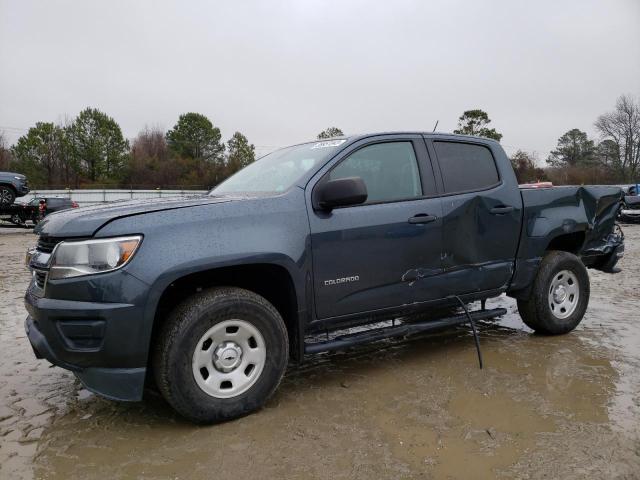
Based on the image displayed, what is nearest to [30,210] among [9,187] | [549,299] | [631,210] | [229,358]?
[9,187]

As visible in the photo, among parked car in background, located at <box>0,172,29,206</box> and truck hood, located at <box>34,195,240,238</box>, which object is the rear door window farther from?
parked car in background, located at <box>0,172,29,206</box>

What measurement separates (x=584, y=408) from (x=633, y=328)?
95.0 inches

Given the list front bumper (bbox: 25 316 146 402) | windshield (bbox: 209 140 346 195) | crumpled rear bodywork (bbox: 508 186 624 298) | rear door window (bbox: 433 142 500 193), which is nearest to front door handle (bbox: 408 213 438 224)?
rear door window (bbox: 433 142 500 193)

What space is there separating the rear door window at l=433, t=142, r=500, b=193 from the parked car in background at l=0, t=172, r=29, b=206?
1851cm

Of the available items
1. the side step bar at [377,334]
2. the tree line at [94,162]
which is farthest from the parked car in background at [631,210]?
the tree line at [94,162]

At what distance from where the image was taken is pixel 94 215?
287cm

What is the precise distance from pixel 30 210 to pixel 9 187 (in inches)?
69.4

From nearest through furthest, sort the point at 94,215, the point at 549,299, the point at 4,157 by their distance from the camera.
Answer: the point at 94,215
the point at 549,299
the point at 4,157

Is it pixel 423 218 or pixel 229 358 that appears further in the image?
pixel 423 218

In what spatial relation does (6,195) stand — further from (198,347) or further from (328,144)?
(198,347)

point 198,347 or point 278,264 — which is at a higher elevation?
point 278,264

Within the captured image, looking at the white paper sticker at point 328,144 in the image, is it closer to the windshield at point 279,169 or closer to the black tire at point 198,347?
the windshield at point 279,169

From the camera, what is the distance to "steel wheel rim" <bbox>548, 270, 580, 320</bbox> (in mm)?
4703

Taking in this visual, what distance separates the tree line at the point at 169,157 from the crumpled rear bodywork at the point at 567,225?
147ft
